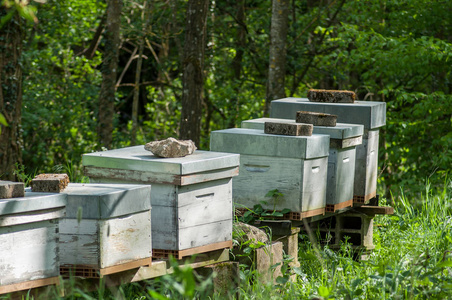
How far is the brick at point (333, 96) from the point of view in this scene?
5.48m

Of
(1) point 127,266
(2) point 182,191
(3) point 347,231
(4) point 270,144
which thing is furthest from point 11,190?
(3) point 347,231

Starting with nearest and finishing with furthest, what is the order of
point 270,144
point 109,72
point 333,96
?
point 270,144 < point 333,96 < point 109,72

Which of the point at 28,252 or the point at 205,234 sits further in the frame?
the point at 205,234

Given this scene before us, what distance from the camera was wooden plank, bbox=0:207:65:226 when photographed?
8.90ft

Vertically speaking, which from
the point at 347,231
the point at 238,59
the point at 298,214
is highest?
the point at 238,59

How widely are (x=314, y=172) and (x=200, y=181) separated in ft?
3.84

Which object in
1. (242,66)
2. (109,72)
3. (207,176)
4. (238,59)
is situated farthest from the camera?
(238,59)

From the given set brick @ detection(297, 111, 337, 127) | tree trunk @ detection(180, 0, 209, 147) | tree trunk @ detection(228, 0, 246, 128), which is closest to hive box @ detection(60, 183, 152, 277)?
brick @ detection(297, 111, 337, 127)

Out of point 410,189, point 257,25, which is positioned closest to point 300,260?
point 410,189

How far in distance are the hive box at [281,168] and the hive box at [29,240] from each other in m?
1.73

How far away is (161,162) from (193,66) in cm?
485

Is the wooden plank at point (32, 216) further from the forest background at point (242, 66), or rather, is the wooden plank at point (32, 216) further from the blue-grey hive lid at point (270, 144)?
the forest background at point (242, 66)

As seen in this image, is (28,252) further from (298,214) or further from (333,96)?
(333,96)

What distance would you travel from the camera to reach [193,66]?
8.09m
